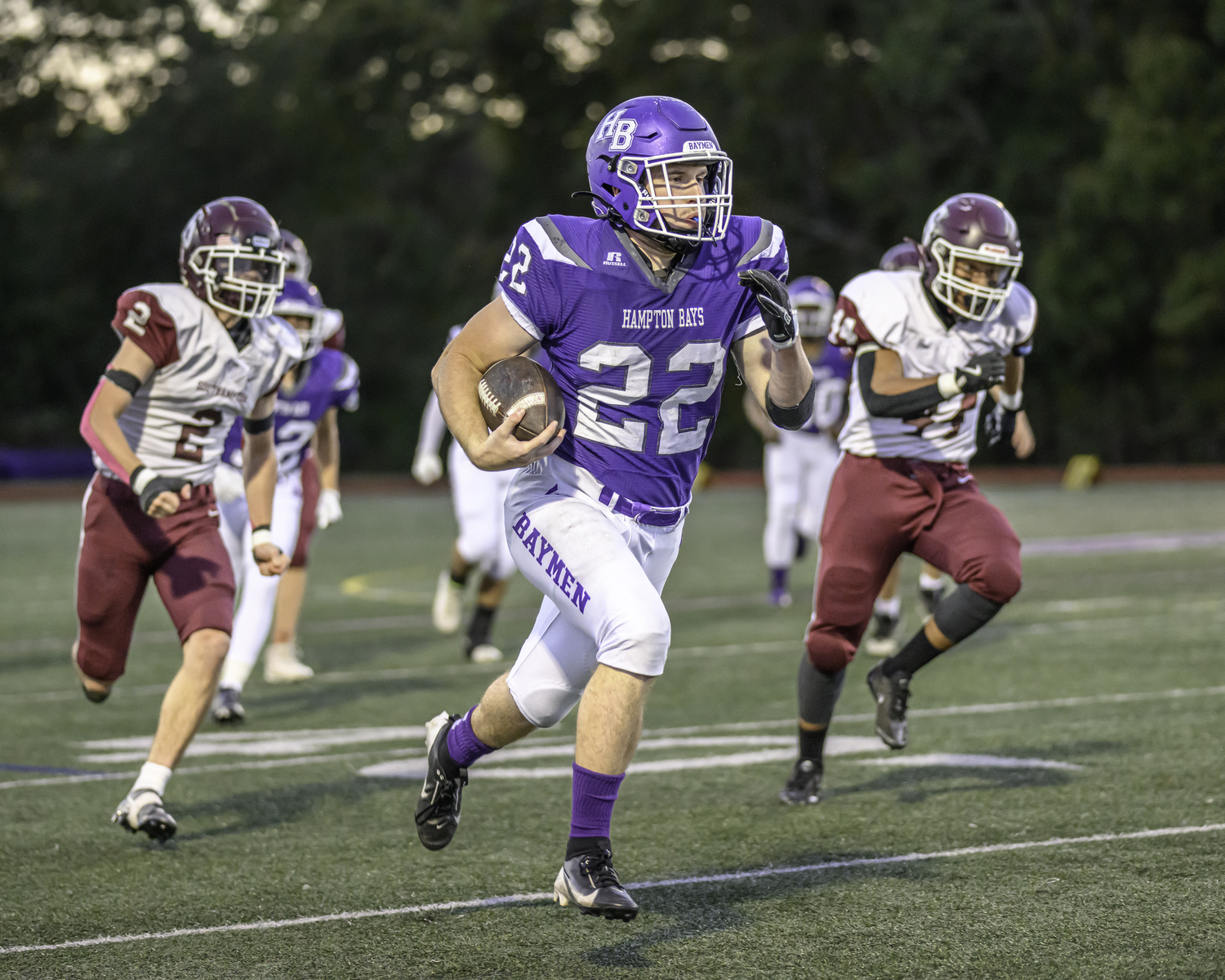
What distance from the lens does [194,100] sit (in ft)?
121

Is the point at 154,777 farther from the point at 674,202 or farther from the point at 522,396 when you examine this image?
the point at 674,202

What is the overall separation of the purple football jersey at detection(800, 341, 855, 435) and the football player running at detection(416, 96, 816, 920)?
6.76m

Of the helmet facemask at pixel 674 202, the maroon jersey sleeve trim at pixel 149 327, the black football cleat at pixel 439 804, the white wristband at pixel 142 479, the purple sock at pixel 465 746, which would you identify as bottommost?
the black football cleat at pixel 439 804

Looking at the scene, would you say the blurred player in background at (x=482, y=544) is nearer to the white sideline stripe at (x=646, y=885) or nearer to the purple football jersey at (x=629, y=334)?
the white sideline stripe at (x=646, y=885)

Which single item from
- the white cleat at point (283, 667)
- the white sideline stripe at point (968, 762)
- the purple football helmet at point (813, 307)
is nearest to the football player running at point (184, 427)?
the white sideline stripe at point (968, 762)

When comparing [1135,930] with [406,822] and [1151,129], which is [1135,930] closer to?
[406,822]

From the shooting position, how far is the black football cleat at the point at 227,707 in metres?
7.06

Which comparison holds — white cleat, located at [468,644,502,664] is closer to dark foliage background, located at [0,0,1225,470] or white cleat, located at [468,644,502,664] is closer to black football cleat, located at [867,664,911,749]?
black football cleat, located at [867,664,911,749]

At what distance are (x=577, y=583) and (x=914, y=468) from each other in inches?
80.7

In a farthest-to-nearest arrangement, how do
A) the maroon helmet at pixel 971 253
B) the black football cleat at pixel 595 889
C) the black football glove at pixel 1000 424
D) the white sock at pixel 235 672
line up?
the white sock at pixel 235 672
the black football glove at pixel 1000 424
the maroon helmet at pixel 971 253
the black football cleat at pixel 595 889

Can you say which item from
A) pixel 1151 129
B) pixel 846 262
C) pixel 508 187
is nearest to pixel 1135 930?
pixel 1151 129

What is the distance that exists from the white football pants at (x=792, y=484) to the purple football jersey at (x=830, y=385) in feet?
0.57

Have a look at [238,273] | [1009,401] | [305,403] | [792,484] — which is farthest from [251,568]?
[792,484]

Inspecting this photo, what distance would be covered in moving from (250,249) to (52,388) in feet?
106
